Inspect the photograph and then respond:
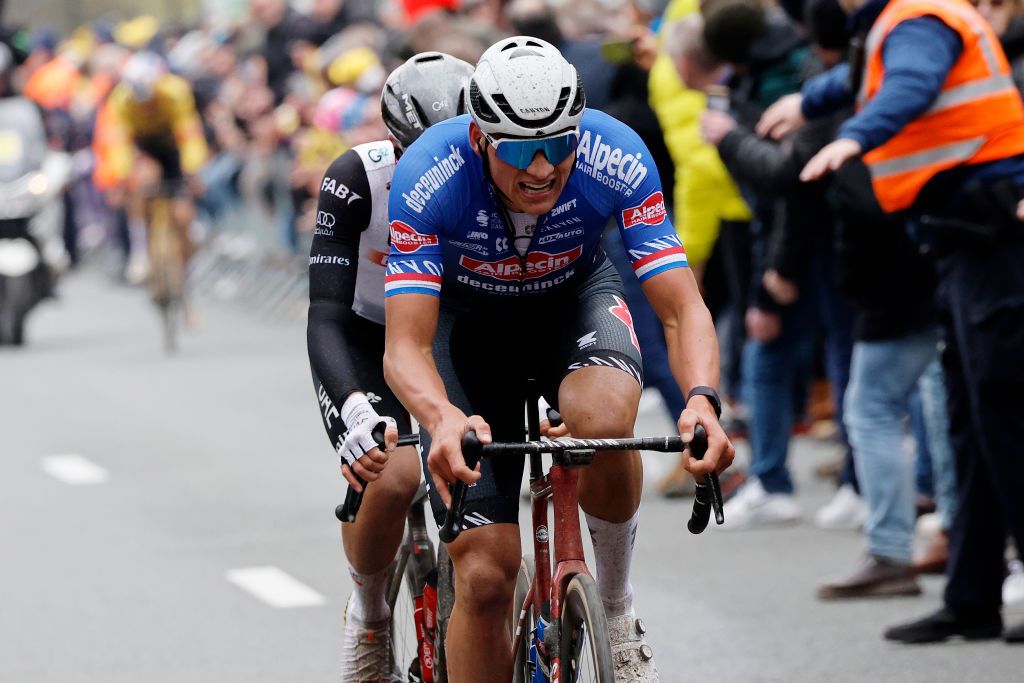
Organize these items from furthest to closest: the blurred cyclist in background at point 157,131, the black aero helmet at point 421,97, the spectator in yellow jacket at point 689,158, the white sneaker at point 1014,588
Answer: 1. the blurred cyclist in background at point 157,131
2. the spectator in yellow jacket at point 689,158
3. the white sneaker at point 1014,588
4. the black aero helmet at point 421,97

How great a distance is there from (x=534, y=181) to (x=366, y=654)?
1840mm

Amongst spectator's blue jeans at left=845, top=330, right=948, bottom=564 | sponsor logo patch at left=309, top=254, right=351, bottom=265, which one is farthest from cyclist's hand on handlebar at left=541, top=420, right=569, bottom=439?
spectator's blue jeans at left=845, top=330, right=948, bottom=564

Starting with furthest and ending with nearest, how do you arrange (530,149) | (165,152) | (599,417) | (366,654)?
(165,152), (366,654), (599,417), (530,149)

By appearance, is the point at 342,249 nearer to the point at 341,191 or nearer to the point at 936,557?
the point at 341,191

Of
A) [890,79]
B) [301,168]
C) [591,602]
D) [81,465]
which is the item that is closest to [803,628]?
[890,79]

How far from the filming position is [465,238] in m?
5.05

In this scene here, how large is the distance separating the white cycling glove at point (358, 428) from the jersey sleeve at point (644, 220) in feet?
2.46

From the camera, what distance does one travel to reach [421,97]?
5.62 m

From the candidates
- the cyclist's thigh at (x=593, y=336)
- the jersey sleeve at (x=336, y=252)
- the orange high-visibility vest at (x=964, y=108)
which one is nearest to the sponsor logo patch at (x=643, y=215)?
the cyclist's thigh at (x=593, y=336)

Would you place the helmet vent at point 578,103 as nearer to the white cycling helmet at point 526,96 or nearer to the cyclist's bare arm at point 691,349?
the white cycling helmet at point 526,96

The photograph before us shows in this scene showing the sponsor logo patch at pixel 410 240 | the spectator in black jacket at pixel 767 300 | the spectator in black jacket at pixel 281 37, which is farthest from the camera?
the spectator in black jacket at pixel 281 37

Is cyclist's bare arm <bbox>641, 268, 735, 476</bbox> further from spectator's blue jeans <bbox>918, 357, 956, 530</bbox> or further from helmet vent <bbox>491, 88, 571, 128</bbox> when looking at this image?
spectator's blue jeans <bbox>918, 357, 956, 530</bbox>

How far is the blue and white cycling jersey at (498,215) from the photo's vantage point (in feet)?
16.2

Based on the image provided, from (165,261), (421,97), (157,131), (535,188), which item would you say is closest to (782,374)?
(421,97)
